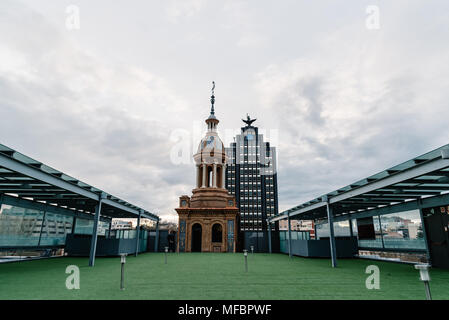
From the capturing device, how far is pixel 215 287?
8.65 meters

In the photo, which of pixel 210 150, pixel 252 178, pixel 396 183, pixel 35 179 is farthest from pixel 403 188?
pixel 252 178

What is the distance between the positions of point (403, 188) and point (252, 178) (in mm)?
88724

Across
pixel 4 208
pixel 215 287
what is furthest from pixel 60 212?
pixel 215 287

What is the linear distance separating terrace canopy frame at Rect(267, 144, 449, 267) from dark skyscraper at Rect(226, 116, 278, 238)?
7384cm

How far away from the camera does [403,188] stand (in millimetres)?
13000

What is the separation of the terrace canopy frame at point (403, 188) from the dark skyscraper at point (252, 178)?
7384cm

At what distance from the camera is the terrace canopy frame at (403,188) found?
352 inches

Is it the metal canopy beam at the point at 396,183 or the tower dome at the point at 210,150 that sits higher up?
the tower dome at the point at 210,150

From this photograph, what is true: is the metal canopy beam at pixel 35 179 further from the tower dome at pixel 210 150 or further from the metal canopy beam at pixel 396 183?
the tower dome at pixel 210 150

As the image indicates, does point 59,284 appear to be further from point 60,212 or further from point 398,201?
point 398,201

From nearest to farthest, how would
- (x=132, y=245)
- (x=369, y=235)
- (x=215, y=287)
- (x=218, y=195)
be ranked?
(x=215, y=287) < (x=369, y=235) < (x=132, y=245) < (x=218, y=195)

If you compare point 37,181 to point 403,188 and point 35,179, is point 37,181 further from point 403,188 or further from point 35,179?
point 403,188

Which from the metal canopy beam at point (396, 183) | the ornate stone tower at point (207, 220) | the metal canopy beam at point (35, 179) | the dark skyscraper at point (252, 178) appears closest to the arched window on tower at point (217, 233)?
the ornate stone tower at point (207, 220)
